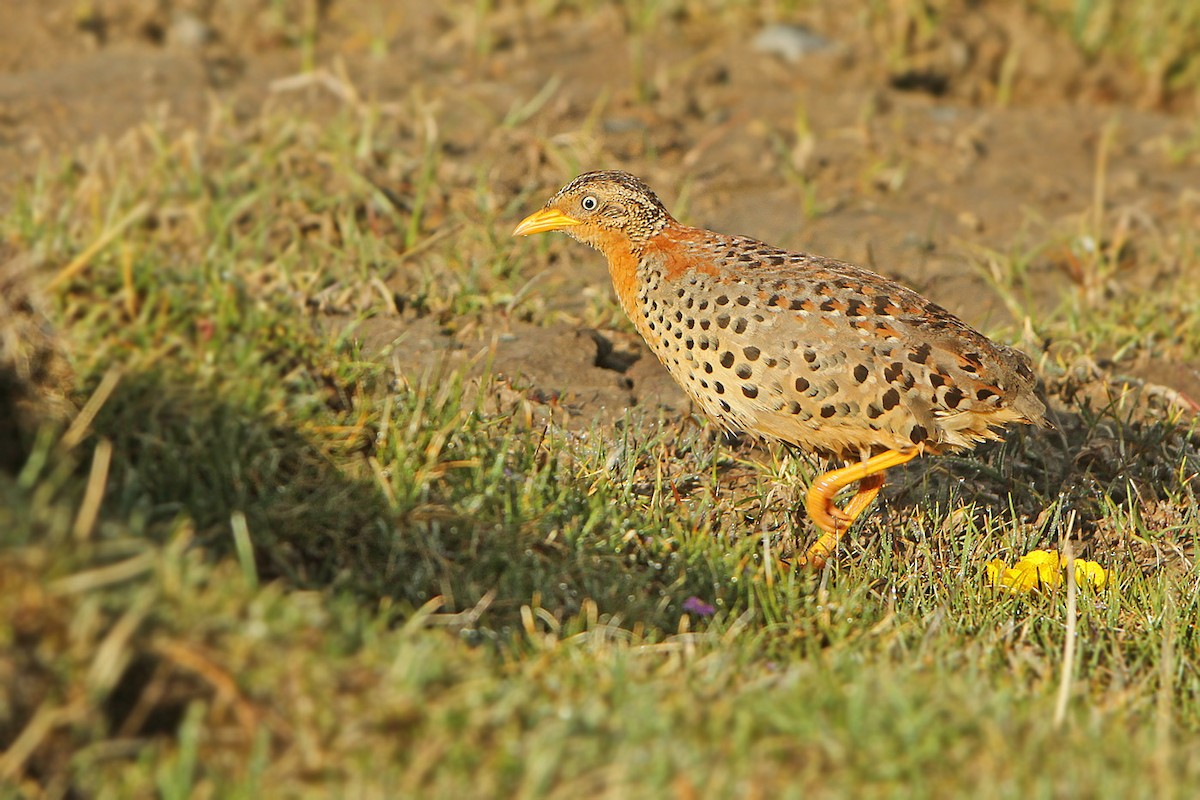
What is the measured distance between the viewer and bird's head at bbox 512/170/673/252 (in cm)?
565

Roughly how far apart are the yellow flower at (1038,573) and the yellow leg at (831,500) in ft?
1.62

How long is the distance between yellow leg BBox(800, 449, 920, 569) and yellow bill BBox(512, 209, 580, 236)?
1523 mm

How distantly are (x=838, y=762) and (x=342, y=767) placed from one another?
1.10 m

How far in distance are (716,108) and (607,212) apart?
2899 mm

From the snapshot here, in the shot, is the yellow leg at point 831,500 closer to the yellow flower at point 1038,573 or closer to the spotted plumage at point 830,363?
the spotted plumage at point 830,363

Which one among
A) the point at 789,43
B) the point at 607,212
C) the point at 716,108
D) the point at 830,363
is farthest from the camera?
the point at 789,43

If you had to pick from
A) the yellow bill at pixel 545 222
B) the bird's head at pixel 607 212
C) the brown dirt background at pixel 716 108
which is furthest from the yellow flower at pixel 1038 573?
the yellow bill at pixel 545 222

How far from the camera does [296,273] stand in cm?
608

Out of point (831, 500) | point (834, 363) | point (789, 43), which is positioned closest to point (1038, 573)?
point (831, 500)

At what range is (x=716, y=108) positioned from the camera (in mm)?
8391

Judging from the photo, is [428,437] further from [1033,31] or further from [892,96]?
[1033,31]

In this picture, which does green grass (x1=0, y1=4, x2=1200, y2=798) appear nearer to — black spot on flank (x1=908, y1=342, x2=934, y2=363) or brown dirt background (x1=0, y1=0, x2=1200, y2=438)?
brown dirt background (x1=0, y1=0, x2=1200, y2=438)

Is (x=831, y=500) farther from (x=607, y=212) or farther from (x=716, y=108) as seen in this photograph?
(x=716, y=108)

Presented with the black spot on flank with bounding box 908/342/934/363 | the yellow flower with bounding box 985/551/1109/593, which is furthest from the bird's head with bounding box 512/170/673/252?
the yellow flower with bounding box 985/551/1109/593
